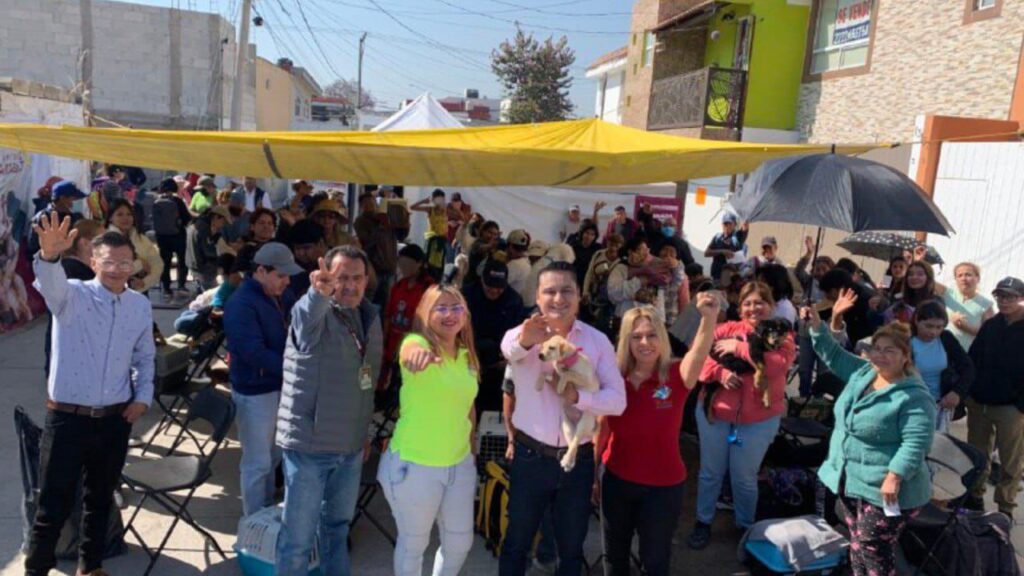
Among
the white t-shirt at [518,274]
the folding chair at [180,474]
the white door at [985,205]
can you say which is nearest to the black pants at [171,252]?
the white t-shirt at [518,274]

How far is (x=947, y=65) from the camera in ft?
36.4

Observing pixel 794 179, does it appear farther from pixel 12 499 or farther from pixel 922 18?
pixel 922 18

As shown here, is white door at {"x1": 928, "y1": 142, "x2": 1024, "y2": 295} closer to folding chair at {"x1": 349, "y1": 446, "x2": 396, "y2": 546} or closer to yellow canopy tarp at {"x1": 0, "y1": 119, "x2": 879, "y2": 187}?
yellow canopy tarp at {"x1": 0, "y1": 119, "x2": 879, "y2": 187}

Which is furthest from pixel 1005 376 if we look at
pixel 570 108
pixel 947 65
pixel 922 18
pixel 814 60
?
pixel 570 108

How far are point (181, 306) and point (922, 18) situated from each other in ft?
42.8

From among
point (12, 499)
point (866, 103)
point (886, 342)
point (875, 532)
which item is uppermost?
point (866, 103)

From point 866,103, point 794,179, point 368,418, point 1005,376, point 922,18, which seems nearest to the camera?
point 368,418

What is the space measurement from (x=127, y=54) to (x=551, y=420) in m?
24.4

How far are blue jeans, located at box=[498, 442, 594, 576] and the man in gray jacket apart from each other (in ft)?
2.64

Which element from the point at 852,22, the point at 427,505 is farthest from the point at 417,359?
the point at 852,22

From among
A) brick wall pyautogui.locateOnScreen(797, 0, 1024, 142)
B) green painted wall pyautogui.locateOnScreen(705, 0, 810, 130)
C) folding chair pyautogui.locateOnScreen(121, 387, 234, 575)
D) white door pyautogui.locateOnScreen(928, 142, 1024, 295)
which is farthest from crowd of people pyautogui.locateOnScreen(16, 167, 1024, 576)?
green painted wall pyautogui.locateOnScreen(705, 0, 810, 130)

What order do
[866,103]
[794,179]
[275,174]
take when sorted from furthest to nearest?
[866,103], [275,174], [794,179]

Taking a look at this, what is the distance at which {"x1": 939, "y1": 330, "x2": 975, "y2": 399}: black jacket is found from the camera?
4613 millimetres

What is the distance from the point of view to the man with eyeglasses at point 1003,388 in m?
4.64
